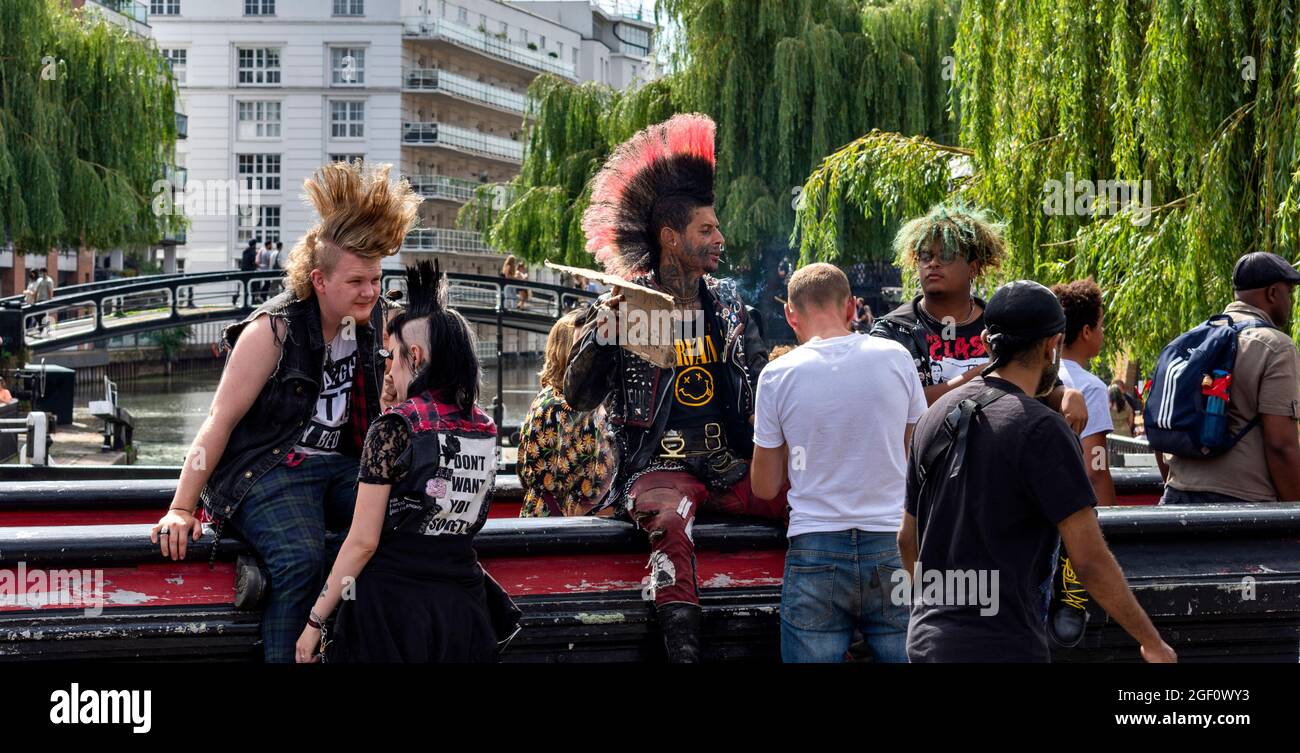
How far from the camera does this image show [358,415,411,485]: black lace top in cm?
389

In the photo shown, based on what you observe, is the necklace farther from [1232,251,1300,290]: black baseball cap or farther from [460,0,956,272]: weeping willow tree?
[460,0,956,272]: weeping willow tree

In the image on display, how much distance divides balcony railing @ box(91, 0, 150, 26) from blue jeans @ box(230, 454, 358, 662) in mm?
54379

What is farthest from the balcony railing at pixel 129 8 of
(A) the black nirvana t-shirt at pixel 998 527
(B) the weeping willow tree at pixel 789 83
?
(A) the black nirvana t-shirt at pixel 998 527

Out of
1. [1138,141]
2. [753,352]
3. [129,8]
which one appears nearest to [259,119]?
[129,8]

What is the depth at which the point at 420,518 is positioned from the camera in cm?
394

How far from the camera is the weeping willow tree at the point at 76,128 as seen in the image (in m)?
25.4

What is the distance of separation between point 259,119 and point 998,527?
6634 centimetres

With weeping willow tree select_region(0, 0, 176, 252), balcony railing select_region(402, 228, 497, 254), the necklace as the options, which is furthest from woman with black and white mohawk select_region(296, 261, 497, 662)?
balcony railing select_region(402, 228, 497, 254)

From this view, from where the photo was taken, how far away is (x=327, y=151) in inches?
2608

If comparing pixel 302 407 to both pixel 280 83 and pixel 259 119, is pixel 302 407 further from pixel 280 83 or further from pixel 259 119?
pixel 280 83

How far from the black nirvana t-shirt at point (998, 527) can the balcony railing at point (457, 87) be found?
63407 mm

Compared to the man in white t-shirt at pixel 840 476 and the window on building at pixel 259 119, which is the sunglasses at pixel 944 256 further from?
the window on building at pixel 259 119
